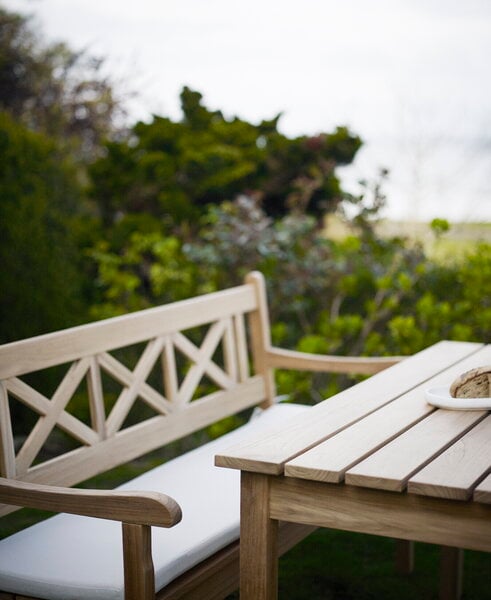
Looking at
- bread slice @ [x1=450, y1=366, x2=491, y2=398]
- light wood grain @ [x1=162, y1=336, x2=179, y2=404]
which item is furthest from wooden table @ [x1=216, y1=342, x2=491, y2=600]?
light wood grain @ [x1=162, y1=336, x2=179, y2=404]

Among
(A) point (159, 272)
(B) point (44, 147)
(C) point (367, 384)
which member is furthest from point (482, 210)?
(C) point (367, 384)

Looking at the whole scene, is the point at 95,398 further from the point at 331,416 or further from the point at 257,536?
the point at 257,536

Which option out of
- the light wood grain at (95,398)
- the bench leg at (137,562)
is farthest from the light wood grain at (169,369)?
the bench leg at (137,562)

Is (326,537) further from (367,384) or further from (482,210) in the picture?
(482,210)

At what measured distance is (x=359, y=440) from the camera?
2.03 m

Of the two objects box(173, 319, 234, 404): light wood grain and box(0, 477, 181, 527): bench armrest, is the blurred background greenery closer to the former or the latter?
box(173, 319, 234, 404): light wood grain

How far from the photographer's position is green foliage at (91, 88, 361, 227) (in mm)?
6867

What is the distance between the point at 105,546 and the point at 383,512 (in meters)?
0.83

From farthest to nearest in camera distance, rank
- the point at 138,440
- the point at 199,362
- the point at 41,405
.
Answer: the point at 199,362
the point at 138,440
the point at 41,405

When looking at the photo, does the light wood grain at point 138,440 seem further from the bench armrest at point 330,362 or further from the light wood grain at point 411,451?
the light wood grain at point 411,451

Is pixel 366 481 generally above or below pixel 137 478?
above

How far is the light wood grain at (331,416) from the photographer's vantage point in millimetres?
1896

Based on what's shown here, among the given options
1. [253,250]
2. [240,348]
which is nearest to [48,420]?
[240,348]


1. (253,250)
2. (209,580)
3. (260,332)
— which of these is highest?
(253,250)
